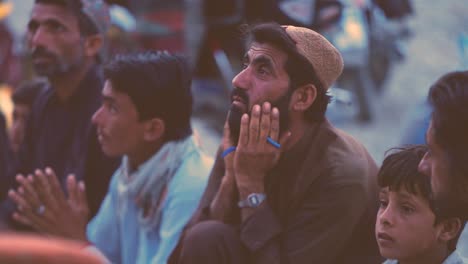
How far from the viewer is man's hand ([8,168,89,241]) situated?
3.93m

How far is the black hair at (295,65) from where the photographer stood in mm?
3455

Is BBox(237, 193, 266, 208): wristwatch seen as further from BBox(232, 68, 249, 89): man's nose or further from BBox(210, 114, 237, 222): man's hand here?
BBox(232, 68, 249, 89): man's nose

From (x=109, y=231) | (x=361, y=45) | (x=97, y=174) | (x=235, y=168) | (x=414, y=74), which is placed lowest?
(x=414, y=74)

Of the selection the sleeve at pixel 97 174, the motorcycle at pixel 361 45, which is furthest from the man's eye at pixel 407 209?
the motorcycle at pixel 361 45

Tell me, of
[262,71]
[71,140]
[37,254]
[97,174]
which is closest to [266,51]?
[262,71]

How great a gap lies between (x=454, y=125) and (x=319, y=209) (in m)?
0.76

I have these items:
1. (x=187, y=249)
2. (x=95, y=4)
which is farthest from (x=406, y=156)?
(x=95, y=4)

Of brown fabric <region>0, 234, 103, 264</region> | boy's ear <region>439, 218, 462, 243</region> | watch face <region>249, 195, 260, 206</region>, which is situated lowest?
watch face <region>249, 195, 260, 206</region>

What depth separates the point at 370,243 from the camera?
3.44 m

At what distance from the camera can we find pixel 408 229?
9.55 feet

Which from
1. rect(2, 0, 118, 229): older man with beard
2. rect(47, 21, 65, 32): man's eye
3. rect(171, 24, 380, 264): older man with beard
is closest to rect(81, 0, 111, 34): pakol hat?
rect(2, 0, 118, 229): older man with beard

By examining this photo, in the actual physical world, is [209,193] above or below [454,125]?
below

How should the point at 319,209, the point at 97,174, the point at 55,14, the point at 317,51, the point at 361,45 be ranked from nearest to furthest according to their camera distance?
the point at 319,209
the point at 317,51
the point at 97,174
the point at 55,14
the point at 361,45

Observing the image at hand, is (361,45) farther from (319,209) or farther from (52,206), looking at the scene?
(319,209)
